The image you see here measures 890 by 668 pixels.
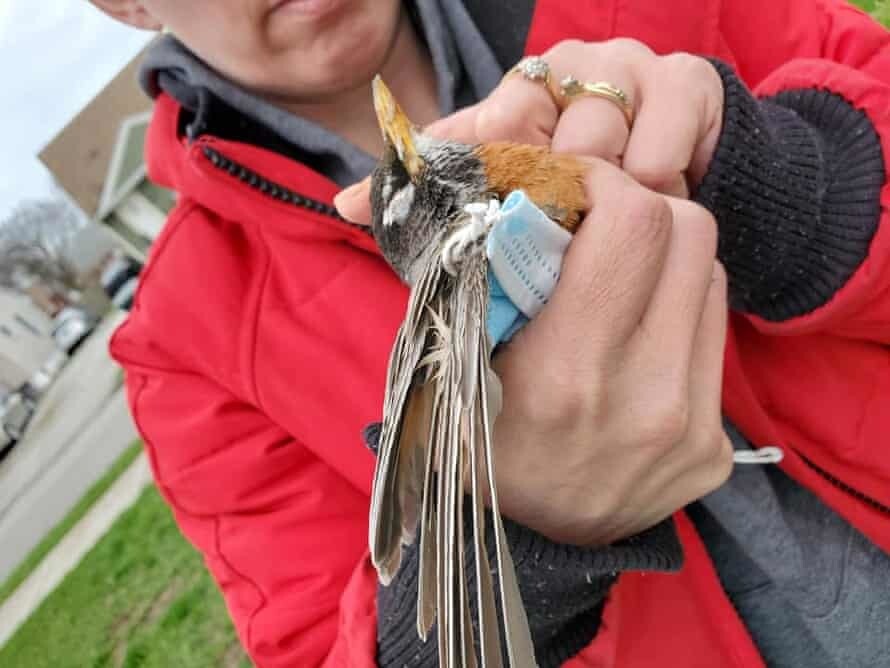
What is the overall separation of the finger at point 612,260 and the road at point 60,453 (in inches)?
251

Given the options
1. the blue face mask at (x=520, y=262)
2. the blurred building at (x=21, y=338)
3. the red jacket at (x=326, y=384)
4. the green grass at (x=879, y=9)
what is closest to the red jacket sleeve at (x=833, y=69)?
the red jacket at (x=326, y=384)

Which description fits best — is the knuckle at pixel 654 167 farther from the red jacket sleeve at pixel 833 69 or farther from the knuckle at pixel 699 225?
the red jacket sleeve at pixel 833 69

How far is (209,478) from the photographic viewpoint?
1.01 m

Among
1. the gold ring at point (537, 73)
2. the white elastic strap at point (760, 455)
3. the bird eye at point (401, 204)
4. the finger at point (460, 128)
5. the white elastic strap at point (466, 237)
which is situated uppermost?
the bird eye at point (401, 204)

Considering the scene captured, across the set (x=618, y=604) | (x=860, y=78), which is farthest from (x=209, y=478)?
(x=860, y=78)

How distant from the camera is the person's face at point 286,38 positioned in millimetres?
977

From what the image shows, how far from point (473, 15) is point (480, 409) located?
0.78m

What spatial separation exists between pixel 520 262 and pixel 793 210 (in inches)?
14.0

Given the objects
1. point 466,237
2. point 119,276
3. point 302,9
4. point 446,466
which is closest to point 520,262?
point 466,237

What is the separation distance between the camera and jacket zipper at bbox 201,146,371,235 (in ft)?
3.03

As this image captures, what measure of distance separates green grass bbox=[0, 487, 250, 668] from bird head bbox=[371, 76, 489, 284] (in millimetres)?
2655

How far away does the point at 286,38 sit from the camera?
3.26 ft

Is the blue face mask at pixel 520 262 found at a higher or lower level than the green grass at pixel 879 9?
higher

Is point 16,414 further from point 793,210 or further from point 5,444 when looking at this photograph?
point 793,210
